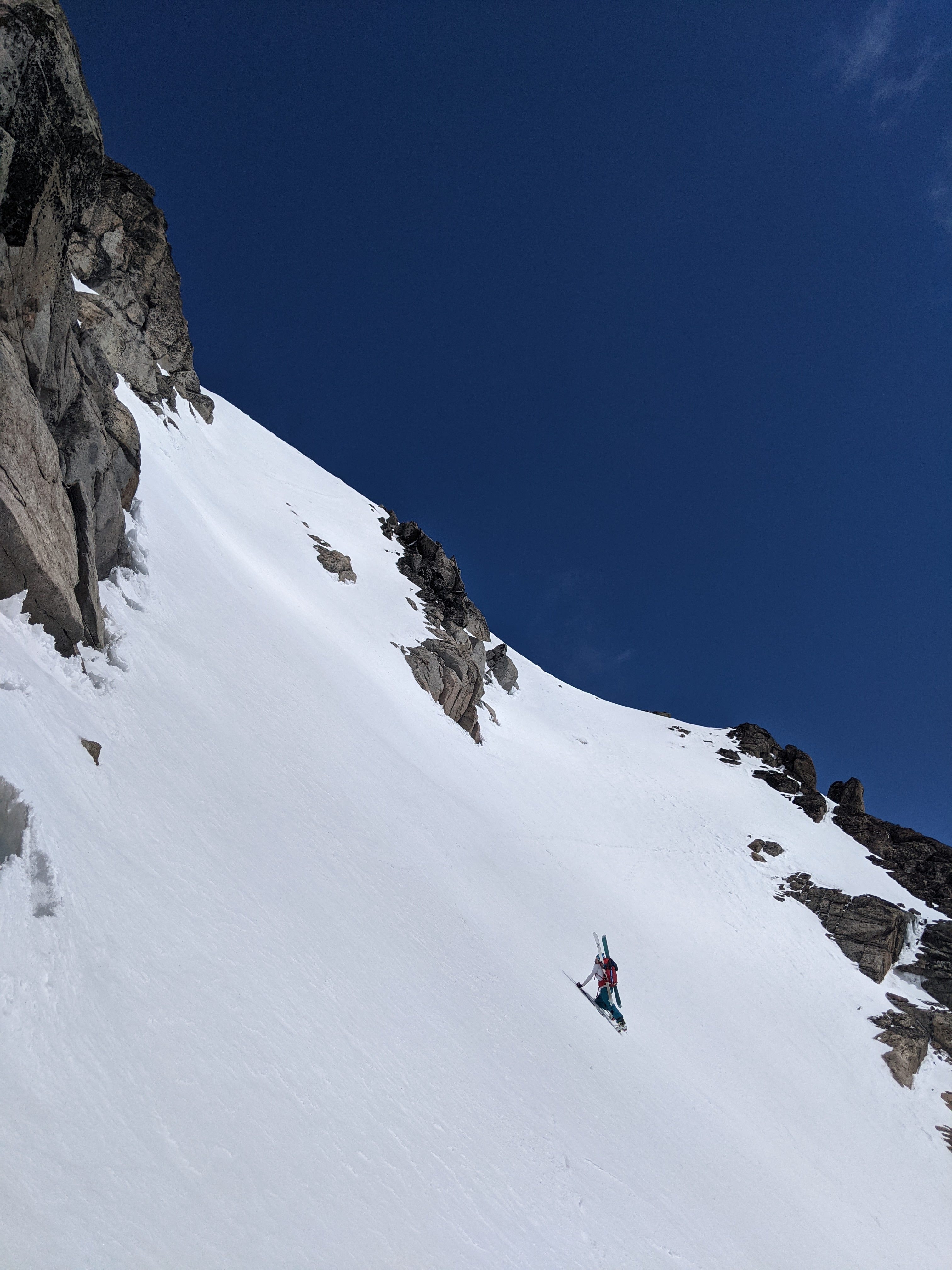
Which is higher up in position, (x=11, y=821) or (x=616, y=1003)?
(x=616, y=1003)

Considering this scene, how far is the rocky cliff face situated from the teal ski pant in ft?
41.2

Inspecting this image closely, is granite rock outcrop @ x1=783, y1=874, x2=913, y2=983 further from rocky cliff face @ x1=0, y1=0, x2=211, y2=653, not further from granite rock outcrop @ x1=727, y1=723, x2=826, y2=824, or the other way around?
rocky cliff face @ x1=0, y1=0, x2=211, y2=653

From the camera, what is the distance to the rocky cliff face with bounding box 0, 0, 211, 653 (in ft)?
28.3

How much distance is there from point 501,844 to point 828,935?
67.7 ft

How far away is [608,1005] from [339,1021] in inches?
393

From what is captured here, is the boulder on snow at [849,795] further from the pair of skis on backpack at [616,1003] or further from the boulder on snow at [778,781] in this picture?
the pair of skis on backpack at [616,1003]

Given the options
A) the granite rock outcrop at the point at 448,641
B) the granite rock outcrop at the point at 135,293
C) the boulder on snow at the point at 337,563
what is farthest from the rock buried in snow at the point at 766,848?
the granite rock outcrop at the point at 135,293

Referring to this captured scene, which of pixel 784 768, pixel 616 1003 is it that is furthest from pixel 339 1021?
pixel 784 768

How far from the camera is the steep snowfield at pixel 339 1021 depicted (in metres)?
4.47

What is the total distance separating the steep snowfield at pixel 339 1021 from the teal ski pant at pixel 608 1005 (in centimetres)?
68

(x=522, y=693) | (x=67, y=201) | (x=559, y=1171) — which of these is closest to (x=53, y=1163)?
(x=559, y=1171)

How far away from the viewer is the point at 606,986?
50.8 feet

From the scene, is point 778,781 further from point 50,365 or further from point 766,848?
point 50,365

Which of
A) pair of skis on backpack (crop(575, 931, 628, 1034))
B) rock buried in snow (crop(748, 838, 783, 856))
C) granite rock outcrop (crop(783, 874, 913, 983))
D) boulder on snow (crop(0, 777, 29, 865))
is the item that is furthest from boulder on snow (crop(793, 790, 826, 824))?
boulder on snow (crop(0, 777, 29, 865))
